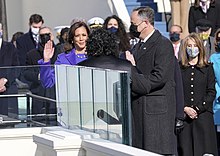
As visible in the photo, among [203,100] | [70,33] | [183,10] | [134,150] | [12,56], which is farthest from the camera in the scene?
[183,10]

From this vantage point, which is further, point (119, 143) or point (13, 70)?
point (13, 70)

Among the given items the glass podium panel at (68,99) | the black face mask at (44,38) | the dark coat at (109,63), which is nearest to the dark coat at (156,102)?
the dark coat at (109,63)

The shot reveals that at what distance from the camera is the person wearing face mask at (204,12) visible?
13867 mm

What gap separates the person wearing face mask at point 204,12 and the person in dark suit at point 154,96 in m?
5.85

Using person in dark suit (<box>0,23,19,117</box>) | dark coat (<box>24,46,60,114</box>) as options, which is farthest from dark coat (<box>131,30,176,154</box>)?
person in dark suit (<box>0,23,19,117</box>)

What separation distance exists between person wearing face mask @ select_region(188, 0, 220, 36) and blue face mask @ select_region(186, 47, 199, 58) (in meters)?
4.00

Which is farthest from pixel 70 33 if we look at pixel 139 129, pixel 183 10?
pixel 183 10

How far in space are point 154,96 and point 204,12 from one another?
6.17 m

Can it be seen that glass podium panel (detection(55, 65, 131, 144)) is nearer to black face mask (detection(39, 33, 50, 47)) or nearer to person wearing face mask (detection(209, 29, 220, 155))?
person wearing face mask (detection(209, 29, 220, 155))

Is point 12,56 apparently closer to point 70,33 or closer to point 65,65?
point 70,33

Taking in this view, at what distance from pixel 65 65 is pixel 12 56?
104 inches

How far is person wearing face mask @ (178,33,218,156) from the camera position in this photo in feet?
32.3

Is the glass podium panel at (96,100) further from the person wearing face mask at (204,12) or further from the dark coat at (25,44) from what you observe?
the person wearing face mask at (204,12)

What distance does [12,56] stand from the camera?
10.9m
